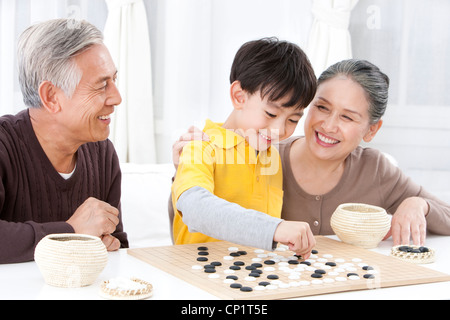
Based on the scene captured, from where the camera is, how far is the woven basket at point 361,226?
1.48 metres

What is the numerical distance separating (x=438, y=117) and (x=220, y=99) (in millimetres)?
1222

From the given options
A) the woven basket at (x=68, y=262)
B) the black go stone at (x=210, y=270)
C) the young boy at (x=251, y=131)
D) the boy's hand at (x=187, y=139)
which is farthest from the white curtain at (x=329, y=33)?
the woven basket at (x=68, y=262)

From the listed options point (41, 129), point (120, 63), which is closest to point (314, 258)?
point (41, 129)

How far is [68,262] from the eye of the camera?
1080mm

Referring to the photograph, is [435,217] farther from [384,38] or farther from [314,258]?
[384,38]

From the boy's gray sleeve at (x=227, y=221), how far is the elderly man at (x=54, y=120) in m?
0.24

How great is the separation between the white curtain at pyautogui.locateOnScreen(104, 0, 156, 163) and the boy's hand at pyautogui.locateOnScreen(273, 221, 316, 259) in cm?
195

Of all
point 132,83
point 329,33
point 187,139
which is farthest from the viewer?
point 329,33

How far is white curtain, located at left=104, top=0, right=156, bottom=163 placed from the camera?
10.0ft

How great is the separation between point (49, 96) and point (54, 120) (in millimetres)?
66

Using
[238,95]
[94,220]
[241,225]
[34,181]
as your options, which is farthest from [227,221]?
[34,181]

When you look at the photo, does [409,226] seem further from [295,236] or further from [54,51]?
[54,51]

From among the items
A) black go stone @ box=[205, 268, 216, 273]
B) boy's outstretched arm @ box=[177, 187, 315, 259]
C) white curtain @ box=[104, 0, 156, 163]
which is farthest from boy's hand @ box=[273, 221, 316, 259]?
white curtain @ box=[104, 0, 156, 163]

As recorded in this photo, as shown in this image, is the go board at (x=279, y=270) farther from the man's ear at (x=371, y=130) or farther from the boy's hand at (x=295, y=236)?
the man's ear at (x=371, y=130)
